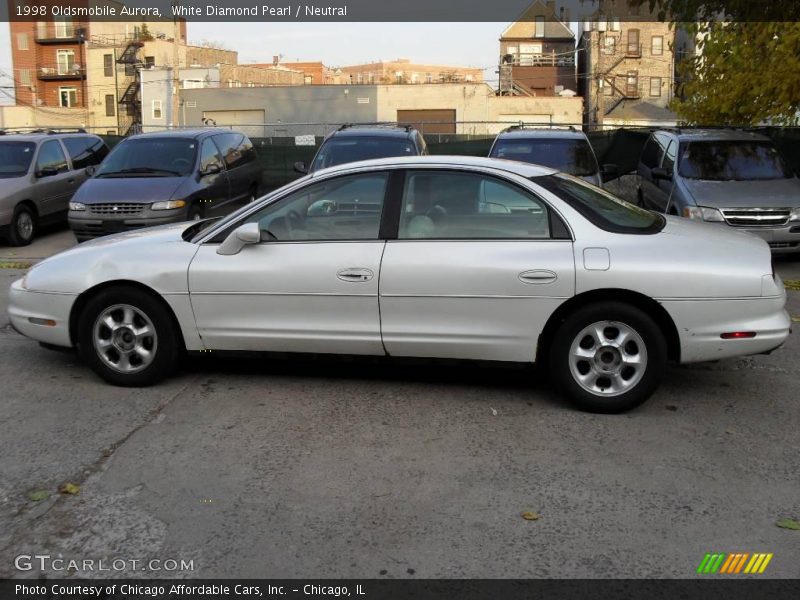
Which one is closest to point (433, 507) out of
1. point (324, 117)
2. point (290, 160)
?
point (290, 160)

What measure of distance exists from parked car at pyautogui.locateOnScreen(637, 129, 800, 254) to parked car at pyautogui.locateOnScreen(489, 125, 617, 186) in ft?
2.87

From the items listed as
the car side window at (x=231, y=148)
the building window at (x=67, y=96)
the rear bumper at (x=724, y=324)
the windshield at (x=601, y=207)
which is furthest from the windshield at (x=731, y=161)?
the building window at (x=67, y=96)

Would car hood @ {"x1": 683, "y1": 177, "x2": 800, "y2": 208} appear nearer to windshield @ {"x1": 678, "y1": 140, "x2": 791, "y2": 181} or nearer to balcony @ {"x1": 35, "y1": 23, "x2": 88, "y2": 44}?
windshield @ {"x1": 678, "y1": 140, "x2": 791, "y2": 181}

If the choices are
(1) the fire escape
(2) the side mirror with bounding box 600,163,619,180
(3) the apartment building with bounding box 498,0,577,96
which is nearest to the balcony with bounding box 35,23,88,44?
(1) the fire escape

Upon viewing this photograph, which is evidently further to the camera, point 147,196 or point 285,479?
point 147,196

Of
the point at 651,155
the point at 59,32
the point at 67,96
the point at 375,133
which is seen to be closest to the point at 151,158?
the point at 375,133

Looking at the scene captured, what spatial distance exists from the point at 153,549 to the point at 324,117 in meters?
51.7

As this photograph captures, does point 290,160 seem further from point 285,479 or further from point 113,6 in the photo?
point 113,6

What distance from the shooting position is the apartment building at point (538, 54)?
211 ft

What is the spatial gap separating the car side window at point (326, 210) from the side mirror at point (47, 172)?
9.39m

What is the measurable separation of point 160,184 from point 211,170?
1.06 meters

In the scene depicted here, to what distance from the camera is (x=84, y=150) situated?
15.6 metres

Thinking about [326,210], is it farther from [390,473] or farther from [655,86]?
[655,86]

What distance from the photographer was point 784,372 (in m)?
6.45
